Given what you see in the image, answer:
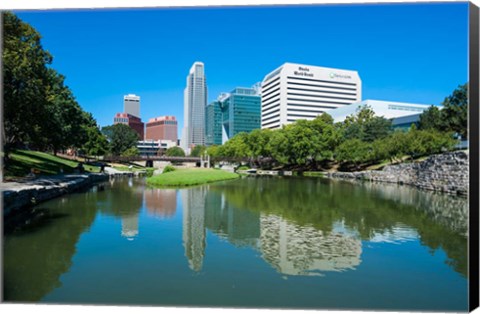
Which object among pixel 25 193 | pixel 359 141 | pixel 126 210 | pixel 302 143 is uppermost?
pixel 359 141

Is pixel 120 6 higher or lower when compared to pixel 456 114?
lower

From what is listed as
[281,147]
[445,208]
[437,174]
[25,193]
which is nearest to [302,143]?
[281,147]

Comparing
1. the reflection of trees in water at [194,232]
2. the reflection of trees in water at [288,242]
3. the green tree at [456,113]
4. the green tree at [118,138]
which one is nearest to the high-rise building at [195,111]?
the green tree at [118,138]

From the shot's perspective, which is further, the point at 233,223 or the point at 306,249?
the point at 233,223

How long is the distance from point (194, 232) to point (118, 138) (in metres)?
81.5

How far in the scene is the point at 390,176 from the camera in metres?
37.9

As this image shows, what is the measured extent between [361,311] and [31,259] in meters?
8.16

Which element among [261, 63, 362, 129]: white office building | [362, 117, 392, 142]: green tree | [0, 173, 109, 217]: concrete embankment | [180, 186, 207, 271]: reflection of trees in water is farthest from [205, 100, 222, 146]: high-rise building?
[180, 186, 207, 271]: reflection of trees in water

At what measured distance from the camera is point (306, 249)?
9898 mm

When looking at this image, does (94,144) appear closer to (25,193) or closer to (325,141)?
(325,141)

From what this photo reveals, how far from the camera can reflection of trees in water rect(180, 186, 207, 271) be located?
895cm

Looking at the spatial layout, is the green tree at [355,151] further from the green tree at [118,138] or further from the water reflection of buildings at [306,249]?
the green tree at [118,138]

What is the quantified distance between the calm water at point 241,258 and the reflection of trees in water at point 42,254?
0.03m

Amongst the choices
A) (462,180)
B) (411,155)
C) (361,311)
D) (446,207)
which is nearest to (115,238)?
(361,311)
